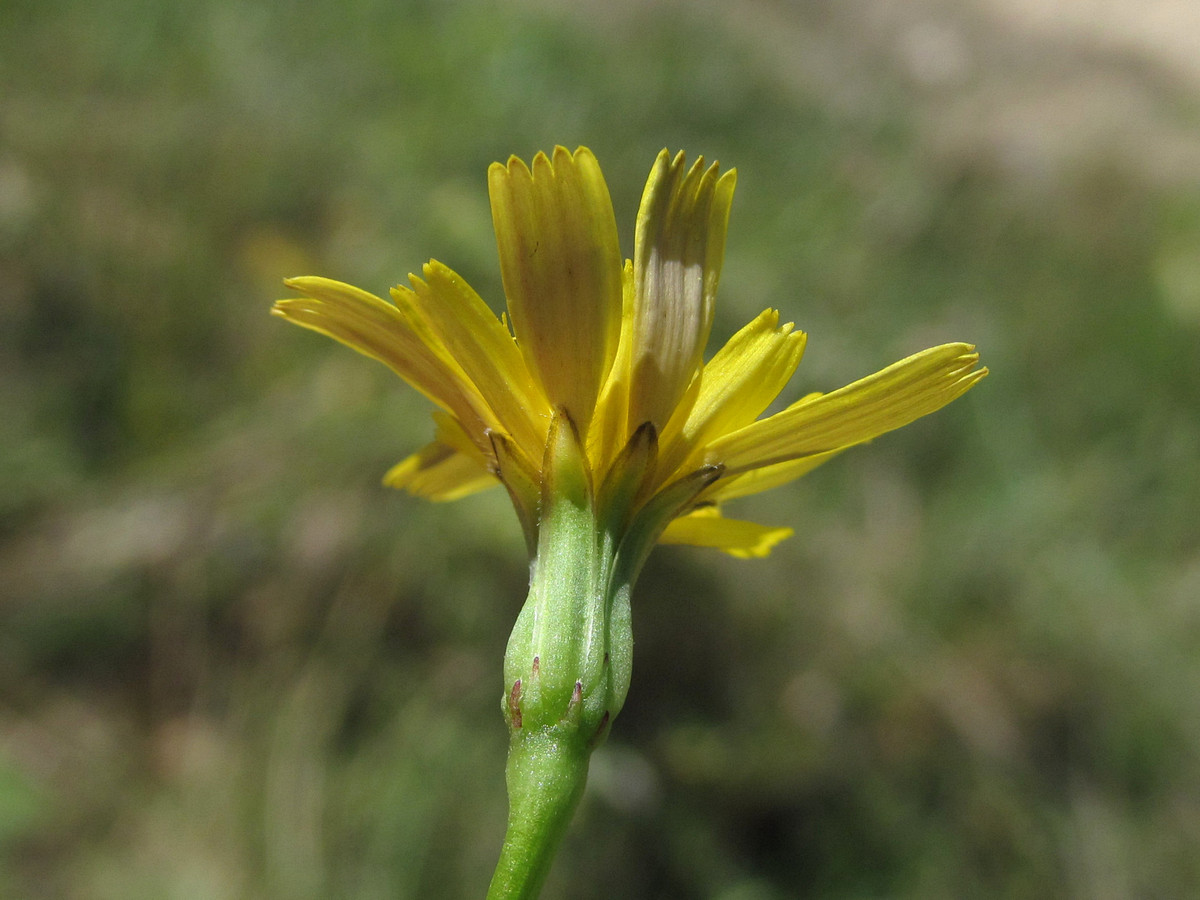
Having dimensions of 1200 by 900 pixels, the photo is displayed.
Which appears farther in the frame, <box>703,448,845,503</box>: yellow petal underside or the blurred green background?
the blurred green background

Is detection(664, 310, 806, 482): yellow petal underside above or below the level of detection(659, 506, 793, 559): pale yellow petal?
above

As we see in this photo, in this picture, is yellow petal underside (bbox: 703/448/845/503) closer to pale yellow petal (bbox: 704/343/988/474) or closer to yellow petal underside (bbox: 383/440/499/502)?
pale yellow petal (bbox: 704/343/988/474)

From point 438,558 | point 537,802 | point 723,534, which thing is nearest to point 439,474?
Result: point 723,534

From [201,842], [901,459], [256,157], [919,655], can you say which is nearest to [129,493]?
[201,842]

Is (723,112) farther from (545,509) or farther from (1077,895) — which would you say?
(545,509)

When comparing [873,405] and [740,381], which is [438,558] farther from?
[873,405]

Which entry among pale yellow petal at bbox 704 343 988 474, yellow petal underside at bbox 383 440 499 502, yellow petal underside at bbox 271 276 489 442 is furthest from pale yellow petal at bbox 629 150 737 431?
yellow petal underside at bbox 383 440 499 502

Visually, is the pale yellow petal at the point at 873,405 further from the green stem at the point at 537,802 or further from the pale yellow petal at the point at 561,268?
the green stem at the point at 537,802
